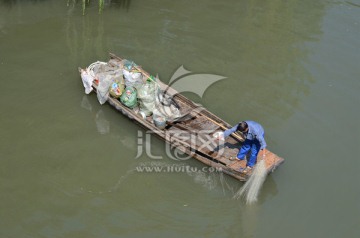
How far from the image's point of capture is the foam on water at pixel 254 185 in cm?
809

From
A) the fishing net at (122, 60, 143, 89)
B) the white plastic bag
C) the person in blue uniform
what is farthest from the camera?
the white plastic bag

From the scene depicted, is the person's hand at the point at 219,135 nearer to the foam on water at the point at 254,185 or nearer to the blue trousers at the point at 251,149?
the blue trousers at the point at 251,149

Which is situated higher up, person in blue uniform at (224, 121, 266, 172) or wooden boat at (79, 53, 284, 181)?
person in blue uniform at (224, 121, 266, 172)

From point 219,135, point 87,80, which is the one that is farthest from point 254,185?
point 87,80

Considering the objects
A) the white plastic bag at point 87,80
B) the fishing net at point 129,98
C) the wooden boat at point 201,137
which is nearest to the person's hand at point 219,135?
the wooden boat at point 201,137

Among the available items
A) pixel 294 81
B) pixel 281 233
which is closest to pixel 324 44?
pixel 294 81

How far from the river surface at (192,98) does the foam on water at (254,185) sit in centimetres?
15

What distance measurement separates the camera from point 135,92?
9523 mm

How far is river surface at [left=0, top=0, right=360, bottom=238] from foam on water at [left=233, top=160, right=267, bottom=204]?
0.48ft

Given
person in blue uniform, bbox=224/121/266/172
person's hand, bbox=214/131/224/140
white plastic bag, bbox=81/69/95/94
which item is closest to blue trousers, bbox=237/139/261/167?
person in blue uniform, bbox=224/121/266/172

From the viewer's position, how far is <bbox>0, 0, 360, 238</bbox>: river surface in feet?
26.0

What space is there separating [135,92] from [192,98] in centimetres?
164

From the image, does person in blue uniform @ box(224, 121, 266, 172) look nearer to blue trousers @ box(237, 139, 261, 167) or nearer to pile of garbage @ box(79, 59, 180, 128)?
blue trousers @ box(237, 139, 261, 167)

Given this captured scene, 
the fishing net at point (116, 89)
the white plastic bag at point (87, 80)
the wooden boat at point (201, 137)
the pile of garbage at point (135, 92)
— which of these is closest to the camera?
the wooden boat at point (201, 137)
